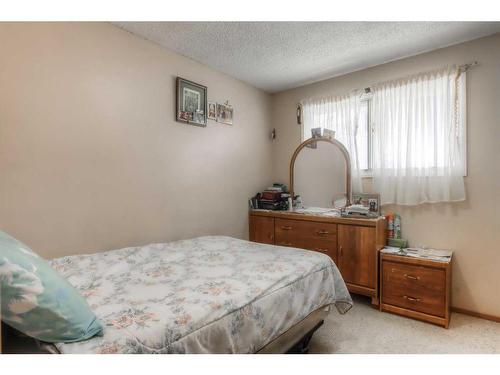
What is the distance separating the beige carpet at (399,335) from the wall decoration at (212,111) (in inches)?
88.1

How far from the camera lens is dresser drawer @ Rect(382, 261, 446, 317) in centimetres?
217

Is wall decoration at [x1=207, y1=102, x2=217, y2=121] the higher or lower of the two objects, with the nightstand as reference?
higher

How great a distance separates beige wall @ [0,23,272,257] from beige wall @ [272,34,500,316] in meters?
2.08

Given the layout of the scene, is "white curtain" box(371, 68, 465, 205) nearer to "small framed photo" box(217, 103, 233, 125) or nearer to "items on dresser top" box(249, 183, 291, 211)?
"items on dresser top" box(249, 183, 291, 211)

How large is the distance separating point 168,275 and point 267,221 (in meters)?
1.78

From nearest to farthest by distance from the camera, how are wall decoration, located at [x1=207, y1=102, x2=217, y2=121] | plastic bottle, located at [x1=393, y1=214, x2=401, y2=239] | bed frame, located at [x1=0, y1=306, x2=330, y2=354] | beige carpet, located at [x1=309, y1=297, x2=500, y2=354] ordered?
bed frame, located at [x1=0, y1=306, x2=330, y2=354], beige carpet, located at [x1=309, y1=297, x2=500, y2=354], plastic bottle, located at [x1=393, y1=214, x2=401, y2=239], wall decoration, located at [x1=207, y1=102, x2=217, y2=121]

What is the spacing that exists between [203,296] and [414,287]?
196 centimetres

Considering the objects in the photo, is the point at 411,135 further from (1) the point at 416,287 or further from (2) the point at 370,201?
(1) the point at 416,287

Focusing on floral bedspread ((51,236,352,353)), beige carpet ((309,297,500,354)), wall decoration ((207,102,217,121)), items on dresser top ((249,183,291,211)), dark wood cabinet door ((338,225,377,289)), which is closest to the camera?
floral bedspread ((51,236,352,353))

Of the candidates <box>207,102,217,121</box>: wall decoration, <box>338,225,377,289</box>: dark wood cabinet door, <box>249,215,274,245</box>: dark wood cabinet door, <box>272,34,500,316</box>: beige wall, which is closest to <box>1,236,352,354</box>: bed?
<box>338,225,377,289</box>: dark wood cabinet door

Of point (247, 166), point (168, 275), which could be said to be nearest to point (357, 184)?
point (247, 166)

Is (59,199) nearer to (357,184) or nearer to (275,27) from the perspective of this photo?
(275,27)

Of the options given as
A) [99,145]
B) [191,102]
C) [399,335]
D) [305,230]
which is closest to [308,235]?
[305,230]

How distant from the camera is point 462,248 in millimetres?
2404
